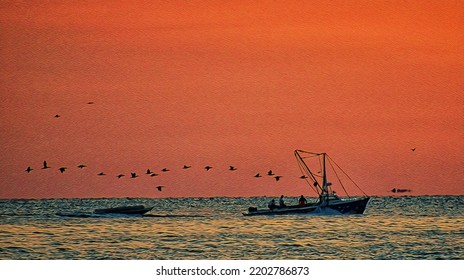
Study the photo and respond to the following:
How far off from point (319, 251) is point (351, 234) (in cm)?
985

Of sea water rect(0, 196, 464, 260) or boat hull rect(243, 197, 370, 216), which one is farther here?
boat hull rect(243, 197, 370, 216)

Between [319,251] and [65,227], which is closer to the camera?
[319,251]

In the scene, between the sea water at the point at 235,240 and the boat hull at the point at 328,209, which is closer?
the sea water at the point at 235,240

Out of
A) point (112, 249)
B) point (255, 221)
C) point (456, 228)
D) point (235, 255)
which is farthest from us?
point (255, 221)

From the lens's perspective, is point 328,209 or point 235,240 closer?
point 235,240

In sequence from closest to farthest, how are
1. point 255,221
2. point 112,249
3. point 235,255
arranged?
point 235,255, point 112,249, point 255,221

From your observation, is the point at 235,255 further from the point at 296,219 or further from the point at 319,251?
the point at 296,219

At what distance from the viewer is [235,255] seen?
1799 inches

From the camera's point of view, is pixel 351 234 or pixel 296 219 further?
pixel 296 219

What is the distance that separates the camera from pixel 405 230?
62.4 m
